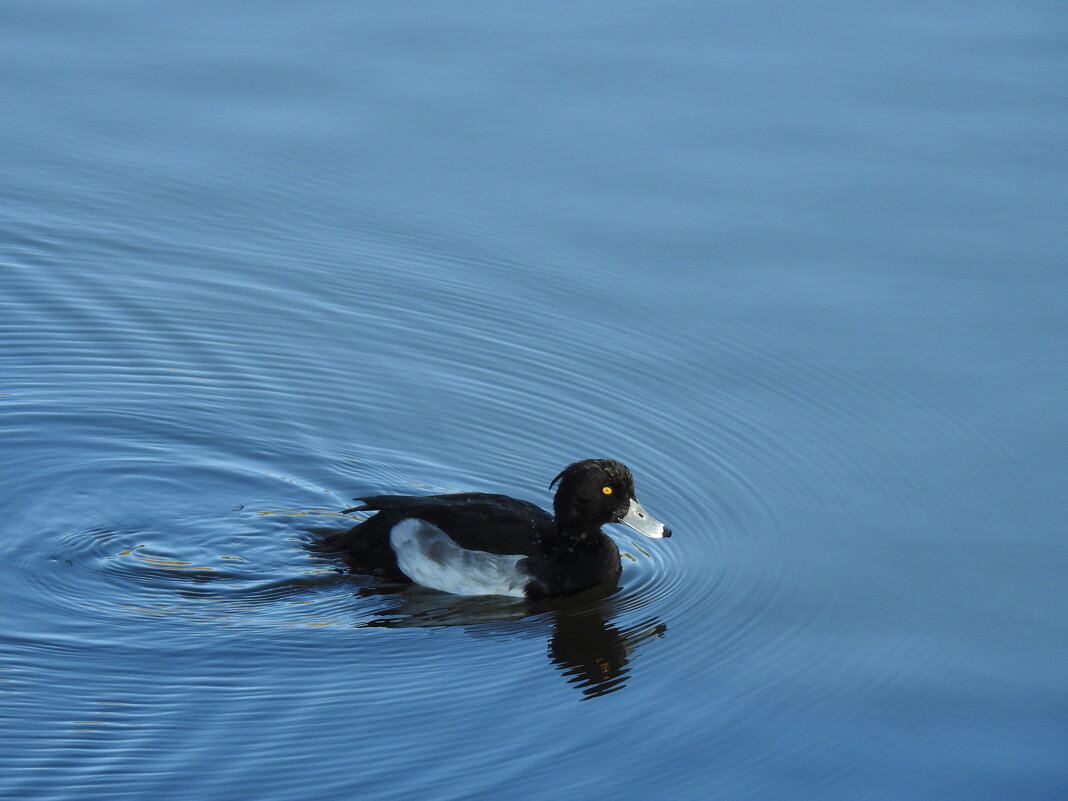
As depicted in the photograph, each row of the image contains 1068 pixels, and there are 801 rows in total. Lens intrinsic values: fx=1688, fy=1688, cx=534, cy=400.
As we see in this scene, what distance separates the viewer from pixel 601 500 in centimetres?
924

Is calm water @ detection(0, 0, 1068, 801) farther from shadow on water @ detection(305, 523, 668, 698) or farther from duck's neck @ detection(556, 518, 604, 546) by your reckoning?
duck's neck @ detection(556, 518, 604, 546)

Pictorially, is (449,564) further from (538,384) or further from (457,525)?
(538,384)

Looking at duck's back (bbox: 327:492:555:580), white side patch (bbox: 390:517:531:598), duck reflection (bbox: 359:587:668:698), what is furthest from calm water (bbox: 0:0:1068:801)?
duck's back (bbox: 327:492:555:580)

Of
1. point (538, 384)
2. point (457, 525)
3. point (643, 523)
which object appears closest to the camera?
point (457, 525)

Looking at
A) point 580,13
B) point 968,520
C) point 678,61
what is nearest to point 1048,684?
point 968,520

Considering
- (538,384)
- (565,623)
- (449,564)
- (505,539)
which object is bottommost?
(565,623)

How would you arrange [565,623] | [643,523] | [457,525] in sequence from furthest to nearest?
[643,523] → [457,525] → [565,623]

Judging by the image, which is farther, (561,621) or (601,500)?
(601,500)

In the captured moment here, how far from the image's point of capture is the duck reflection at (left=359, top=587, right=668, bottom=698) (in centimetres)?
824

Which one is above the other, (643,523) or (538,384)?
(538,384)

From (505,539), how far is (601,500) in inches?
22.5

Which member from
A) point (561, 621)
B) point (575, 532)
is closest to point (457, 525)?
point (575, 532)

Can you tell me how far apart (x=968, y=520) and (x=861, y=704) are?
1.99m

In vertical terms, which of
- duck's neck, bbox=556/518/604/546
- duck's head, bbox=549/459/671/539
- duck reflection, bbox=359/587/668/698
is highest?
duck's head, bbox=549/459/671/539
